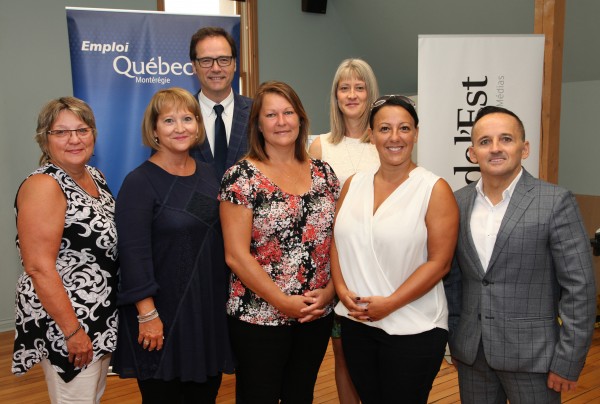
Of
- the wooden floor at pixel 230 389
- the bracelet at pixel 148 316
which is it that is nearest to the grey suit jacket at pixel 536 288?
the bracelet at pixel 148 316

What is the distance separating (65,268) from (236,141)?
1021mm

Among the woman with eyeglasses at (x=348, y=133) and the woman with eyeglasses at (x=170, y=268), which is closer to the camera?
the woman with eyeglasses at (x=170, y=268)

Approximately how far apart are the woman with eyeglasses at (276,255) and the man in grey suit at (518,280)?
1.72 ft

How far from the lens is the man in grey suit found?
1.67 meters

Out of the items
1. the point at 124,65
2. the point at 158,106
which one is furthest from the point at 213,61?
the point at 124,65

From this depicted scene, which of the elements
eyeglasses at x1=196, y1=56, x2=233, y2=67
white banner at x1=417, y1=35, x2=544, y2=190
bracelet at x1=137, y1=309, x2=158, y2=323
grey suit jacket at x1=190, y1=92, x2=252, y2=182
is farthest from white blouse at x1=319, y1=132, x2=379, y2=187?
bracelet at x1=137, y1=309, x2=158, y2=323

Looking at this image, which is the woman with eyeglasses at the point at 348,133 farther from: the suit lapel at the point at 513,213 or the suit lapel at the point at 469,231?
the suit lapel at the point at 513,213

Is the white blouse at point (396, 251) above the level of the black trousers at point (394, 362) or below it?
above

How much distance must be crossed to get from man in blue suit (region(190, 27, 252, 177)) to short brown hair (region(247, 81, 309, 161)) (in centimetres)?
54

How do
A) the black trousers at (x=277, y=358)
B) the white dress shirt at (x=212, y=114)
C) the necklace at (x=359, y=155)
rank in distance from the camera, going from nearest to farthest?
1. the black trousers at (x=277, y=358)
2. the necklace at (x=359, y=155)
3. the white dress shirt at (x=212, y=114)

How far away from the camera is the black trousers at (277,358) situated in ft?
6.25

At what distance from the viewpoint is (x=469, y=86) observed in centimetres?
319

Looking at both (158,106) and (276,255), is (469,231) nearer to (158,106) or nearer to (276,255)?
(276,255)

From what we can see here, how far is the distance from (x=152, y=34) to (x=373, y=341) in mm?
2540
